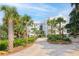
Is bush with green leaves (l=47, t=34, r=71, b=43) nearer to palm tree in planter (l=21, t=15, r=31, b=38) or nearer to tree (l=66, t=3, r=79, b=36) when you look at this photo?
tree (l=66, t=3, r=79, b=36)

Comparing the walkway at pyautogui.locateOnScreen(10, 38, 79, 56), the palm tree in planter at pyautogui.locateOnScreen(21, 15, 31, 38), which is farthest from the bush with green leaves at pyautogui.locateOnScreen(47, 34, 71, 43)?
the palm tree in planter at pyautogui.locateOnScreen(21, 15, 31, 38)

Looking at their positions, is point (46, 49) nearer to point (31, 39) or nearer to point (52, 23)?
point (31, 39)

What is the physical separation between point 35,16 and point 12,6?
37 cm

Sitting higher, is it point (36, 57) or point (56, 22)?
point (56, 22)

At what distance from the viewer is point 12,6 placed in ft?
12.7

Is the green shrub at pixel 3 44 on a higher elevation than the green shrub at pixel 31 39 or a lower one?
lower

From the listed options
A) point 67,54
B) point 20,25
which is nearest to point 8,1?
point 20,25

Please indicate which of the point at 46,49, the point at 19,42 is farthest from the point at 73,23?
the point at 19,42

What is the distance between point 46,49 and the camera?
3984 millimetres

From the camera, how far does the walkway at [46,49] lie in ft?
12.8

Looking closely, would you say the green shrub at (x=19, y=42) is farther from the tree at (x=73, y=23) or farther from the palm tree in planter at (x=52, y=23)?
the tree at (x=73, y=23)

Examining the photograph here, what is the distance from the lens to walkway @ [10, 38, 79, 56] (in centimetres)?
391

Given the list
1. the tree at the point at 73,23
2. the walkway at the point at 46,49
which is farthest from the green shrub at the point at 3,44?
the tree at the point at 73,23

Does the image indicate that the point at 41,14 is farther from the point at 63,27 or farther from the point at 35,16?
the point at 63,27
